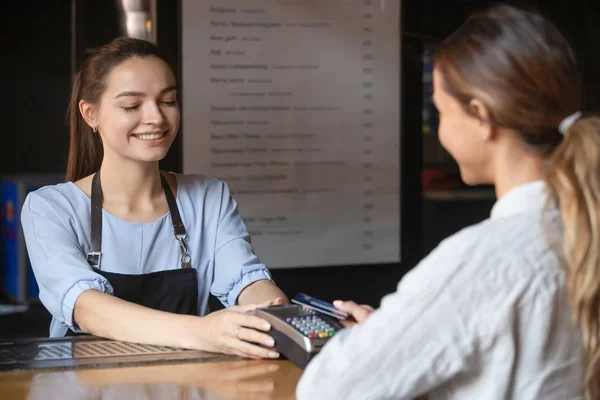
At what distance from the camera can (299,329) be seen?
5.67 feet

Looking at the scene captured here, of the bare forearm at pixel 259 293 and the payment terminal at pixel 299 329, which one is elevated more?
the payment terminal at pixel 299 329

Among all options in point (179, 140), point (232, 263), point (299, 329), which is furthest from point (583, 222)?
point (179, 140)

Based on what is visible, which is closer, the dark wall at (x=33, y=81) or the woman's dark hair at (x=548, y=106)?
the woman's dark hair at (x=548, y=106)

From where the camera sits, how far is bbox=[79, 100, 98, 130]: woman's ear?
8.23 feet

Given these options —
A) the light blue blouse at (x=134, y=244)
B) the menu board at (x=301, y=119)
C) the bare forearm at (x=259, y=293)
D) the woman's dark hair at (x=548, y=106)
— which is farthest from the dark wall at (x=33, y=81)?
the woman's dark hair at (x=548, y=106)

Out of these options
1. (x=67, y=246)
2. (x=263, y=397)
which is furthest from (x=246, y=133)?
(x=263, y=397)

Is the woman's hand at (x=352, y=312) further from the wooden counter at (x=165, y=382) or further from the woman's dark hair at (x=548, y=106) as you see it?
the woman's dark hair at (x=548, y=106)

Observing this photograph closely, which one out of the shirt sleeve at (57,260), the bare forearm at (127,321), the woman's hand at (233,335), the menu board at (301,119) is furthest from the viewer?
the menu board at (301,119)

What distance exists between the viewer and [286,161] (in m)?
4.15

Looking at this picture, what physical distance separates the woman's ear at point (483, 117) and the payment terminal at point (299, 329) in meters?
Result: 0.53

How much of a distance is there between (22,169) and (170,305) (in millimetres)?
4521

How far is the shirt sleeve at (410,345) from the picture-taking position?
3.99 ft

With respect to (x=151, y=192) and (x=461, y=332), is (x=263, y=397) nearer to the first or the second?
(x=461, y=332)

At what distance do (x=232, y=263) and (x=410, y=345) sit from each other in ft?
4.20
